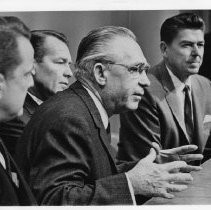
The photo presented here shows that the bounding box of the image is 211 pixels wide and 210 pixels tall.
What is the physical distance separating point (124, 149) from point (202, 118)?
0.31 meters

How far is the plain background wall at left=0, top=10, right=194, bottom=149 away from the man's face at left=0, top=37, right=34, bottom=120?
13cm

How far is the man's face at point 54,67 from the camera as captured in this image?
141 centimetres

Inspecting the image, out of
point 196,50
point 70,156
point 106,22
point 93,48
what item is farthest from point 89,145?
point 196,50

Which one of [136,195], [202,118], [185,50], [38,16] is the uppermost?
[38,16]

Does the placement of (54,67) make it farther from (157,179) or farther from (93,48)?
(157,179)

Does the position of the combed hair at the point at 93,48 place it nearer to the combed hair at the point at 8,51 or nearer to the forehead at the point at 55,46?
the forehead at the point at 55,46

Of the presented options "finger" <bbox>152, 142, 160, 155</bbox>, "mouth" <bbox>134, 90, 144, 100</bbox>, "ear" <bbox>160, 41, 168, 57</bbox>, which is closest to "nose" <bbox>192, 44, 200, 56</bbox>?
"ear" <bbox>160, 41, 168, 57</bbox>

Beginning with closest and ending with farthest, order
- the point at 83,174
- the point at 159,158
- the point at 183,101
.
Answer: the point at 83,174 → the point at 159,158 → the point at 183,101

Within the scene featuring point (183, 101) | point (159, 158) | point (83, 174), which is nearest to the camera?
point (83, 174)

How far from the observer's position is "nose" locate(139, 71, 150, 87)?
Answer: 1.43 meters

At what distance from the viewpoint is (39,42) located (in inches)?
55.9

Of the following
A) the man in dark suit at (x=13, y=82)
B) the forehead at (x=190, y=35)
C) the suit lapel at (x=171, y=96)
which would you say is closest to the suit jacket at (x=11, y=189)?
the man in dark suit at (x=13, y=82)
